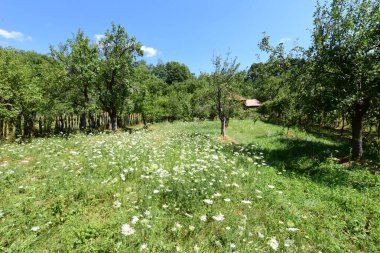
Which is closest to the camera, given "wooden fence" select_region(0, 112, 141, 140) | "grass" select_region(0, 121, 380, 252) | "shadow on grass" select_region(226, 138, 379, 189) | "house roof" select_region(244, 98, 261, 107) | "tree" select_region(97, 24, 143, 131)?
"grass" select_region(0, 121, 380, 252)

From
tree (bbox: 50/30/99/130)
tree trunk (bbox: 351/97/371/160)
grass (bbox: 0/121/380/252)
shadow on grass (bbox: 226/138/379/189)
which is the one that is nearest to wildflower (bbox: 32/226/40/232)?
grass (bbox: 0/121/380/252)

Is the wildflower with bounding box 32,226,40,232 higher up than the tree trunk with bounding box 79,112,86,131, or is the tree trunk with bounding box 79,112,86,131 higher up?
the tree trunk with bounding box 79,112,86,131

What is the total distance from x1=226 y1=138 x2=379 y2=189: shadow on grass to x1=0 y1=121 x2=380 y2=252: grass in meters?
0.11

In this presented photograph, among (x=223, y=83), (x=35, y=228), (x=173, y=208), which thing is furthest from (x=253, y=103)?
(x=35, y=228)

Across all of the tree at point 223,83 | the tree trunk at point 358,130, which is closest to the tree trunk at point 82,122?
the tree at point 223,83

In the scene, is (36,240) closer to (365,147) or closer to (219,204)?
(219,204)

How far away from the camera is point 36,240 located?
4.61m

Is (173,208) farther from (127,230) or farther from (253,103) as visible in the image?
(253,103)

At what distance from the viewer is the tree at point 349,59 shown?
11.1 meters

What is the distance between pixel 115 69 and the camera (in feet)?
74.9

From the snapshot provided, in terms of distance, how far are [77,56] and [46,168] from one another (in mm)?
16691

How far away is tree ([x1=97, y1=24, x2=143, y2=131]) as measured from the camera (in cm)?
2258

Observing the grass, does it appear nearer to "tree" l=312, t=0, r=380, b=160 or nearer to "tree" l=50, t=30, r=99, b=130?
"tree" l=312, t=0, r=380, b=160

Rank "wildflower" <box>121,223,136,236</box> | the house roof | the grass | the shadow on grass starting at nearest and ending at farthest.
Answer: "wildflower" <box>121,223,136,236</box>, the grass, the shadow on grass, the house roof
